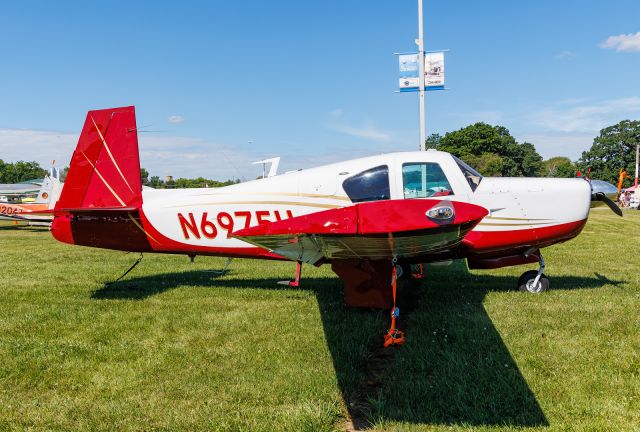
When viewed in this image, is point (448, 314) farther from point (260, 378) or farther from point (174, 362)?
point (174, 362)

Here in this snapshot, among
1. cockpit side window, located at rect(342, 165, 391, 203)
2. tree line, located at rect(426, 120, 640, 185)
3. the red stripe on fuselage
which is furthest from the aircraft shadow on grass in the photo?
tree line, located at rect(426, 120, 640, 185)

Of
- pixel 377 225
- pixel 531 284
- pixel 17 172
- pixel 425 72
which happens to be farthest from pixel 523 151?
pixel 17 172

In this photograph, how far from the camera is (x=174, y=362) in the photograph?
4.58 metres

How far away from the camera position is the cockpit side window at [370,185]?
572 cm

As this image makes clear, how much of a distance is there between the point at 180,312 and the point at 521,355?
4.48 m

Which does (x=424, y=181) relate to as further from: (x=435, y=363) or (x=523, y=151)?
(x=523, y=151)

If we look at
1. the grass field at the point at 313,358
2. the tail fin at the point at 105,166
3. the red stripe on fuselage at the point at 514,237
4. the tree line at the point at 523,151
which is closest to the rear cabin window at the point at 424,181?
the red stripe on fuselage at the point at 514,237

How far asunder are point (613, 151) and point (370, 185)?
316 feet

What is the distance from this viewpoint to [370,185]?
5766mm

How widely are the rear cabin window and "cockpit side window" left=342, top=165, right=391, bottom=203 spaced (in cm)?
25

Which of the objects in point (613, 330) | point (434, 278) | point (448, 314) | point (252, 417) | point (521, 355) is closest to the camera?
point (252, 417)

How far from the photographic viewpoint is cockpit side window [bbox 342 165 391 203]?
5.72 meters

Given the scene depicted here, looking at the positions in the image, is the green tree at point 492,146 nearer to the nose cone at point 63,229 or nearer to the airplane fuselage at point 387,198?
the airplane fuselage at point 387,198

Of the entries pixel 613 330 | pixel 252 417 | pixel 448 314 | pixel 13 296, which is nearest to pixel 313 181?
pixel 448 314
